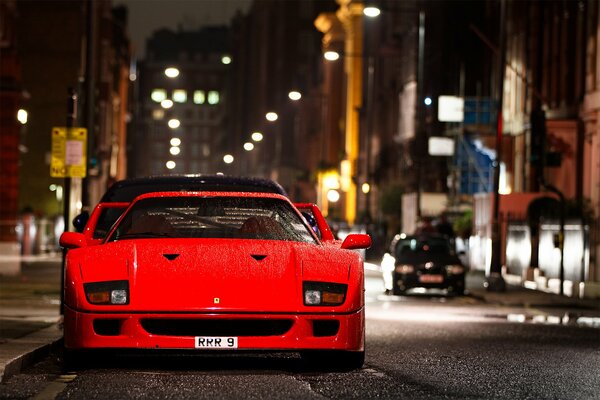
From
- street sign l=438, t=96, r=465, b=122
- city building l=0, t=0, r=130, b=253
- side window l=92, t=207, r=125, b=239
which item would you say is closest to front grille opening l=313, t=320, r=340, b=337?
side window l=92, t=207, r=125, b=239

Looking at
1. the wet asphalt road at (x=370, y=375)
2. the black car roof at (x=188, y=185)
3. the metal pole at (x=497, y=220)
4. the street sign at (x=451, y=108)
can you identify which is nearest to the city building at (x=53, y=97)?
the street sign at (x=451, y=108)

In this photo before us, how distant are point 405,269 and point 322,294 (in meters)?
22.0

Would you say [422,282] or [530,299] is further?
[422,282]

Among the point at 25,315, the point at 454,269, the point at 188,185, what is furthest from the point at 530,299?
the point at 188,185

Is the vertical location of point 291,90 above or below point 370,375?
above

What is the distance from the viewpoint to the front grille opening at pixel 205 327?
11.2 meters

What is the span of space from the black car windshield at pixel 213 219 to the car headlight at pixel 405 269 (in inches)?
793

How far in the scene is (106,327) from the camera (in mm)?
11328

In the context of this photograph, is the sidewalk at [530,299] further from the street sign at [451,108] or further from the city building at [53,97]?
the street sign at [451,108]

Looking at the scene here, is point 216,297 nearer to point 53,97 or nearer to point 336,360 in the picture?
point 336,360

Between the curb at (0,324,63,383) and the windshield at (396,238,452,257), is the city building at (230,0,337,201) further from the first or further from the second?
the curb at (0,324,63,383)

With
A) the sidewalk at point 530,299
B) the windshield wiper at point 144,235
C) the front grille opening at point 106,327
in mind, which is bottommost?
the sidewalk at point 530,299

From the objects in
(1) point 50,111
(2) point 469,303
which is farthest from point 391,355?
(1) point 50,111

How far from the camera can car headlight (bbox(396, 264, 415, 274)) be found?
109 ft
